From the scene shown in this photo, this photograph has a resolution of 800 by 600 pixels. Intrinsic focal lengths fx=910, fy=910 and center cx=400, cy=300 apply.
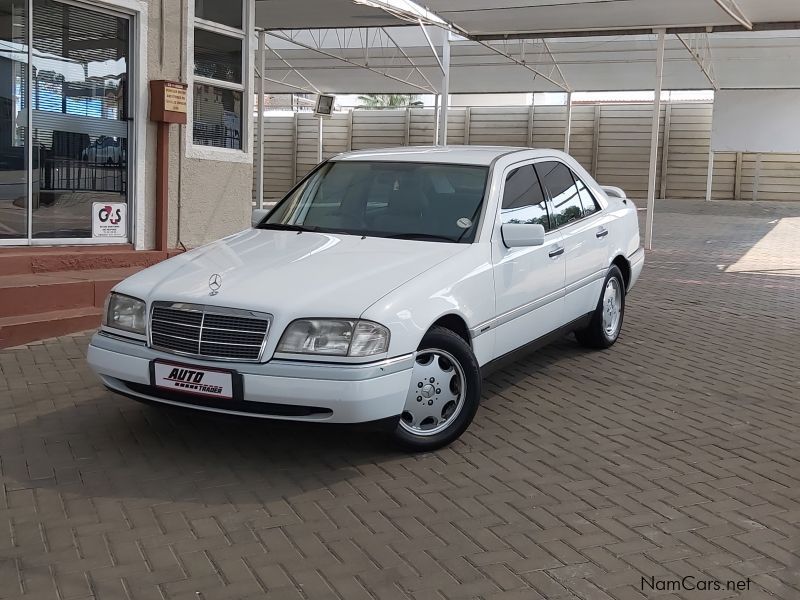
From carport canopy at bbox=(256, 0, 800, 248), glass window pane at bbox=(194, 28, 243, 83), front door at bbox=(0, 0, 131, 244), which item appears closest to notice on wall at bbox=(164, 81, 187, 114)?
front door at bbox=(0, 0, 131, 244)

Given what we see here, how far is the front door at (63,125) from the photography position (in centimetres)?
Result: 798

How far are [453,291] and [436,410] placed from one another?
2.07ft

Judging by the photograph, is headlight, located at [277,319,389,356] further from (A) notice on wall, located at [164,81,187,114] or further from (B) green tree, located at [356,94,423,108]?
(B) green tree, located at [356,94,423,108]

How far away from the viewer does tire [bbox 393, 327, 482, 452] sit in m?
4.67

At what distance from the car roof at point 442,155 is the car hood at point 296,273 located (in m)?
0.87

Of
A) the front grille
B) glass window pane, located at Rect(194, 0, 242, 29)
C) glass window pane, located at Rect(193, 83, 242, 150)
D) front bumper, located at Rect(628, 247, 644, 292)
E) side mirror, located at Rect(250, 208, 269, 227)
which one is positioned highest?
glass window pane, located at Rect(194, 0, 242, 29)

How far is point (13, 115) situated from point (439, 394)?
526 cm

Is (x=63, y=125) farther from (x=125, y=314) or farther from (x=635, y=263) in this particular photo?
(x=635, y=263)

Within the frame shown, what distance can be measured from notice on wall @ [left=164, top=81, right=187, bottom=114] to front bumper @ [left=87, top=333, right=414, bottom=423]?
4.93 meters

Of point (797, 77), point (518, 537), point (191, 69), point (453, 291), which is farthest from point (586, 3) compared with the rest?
point (797, 77)

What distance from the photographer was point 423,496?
13.8 ft

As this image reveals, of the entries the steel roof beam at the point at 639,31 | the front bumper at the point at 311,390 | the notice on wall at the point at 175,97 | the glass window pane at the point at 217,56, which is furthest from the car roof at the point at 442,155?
the steel roof beam at the point at 639,31

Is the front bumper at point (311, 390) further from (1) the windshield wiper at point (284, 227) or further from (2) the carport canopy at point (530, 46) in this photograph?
(2) the carport canopy at point (530, 46)

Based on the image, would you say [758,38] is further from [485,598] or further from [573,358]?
[485,598]
